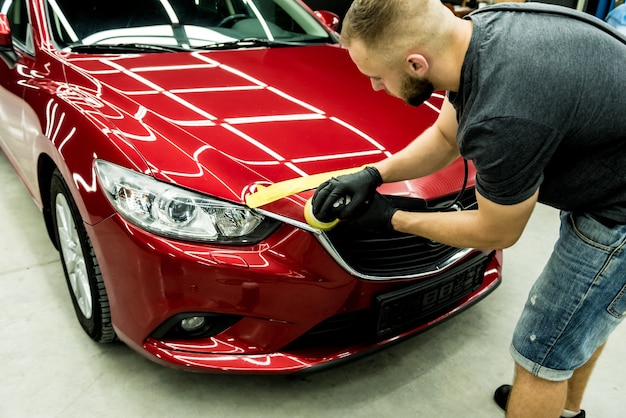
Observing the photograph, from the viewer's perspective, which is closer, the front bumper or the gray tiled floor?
the front bumper

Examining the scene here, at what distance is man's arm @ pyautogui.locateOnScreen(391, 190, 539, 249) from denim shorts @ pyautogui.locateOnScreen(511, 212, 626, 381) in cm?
14

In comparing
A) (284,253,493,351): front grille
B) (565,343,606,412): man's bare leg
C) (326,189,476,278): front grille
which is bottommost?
(565,343,606,412): man's bare leg

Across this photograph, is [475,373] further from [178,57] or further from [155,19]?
[155,19]

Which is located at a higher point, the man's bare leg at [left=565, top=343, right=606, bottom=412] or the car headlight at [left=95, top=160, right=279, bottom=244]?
the car headlight at [left=95, top=160, right=279, bottom=244]

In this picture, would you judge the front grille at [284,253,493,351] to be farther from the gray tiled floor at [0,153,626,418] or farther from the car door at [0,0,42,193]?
the car door at [0,0,42,193]

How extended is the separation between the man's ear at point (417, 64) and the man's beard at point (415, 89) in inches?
0.7

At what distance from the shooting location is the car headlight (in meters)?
1.37

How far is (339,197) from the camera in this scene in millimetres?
1310

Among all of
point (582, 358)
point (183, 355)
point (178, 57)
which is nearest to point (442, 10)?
point (582, 358)

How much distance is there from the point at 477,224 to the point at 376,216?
251 millimetres

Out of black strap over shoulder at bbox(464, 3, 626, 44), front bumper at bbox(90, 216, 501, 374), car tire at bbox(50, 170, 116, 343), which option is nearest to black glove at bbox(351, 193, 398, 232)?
front bumper at bbox(90, 216, 501, 374)

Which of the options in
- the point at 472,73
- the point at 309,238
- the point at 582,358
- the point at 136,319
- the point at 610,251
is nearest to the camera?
the point at 472,73

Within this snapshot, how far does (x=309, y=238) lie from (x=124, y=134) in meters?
0.57

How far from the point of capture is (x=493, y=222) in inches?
43.4
